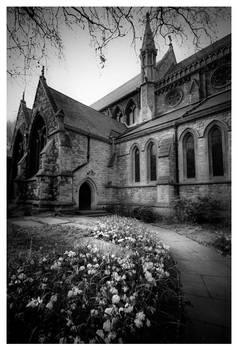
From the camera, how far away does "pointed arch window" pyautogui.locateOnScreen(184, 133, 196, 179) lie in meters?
8.78

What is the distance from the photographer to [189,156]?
29.4 feet

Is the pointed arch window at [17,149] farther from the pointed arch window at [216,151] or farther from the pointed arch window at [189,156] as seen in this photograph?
the pointed arch window at [216,151]

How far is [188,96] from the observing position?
13523 mm

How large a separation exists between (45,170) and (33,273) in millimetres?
8522

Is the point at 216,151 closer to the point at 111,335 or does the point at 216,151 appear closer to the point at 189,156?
the point at 189,156

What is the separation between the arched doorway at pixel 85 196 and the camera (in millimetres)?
11517

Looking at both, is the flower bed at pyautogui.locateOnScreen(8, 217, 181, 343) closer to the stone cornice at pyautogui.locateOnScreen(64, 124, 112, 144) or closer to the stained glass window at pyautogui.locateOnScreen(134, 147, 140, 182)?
the stone cornice at pyautogui.locateOnScreen(64, 124, 112, 144)

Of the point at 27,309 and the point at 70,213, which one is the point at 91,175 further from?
the point at 27,309

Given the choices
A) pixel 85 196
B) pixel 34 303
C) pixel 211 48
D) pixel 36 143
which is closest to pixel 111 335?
pixel 34 303

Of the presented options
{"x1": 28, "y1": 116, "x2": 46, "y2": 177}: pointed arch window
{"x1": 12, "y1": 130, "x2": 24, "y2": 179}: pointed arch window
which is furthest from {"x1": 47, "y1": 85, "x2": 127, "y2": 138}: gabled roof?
{"x1": 12, "y1": 130, "x2": 24, "y2": 179}: pointed arch window

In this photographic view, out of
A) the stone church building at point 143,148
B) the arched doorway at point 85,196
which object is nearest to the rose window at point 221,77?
the stone church building at point 143,148

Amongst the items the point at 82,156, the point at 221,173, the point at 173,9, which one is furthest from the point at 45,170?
the point at 221,173

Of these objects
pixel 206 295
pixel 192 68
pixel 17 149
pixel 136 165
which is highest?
pixel 192 68

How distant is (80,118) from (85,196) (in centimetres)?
644
